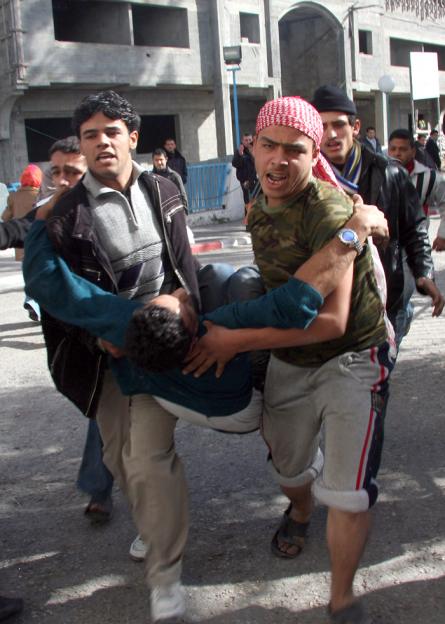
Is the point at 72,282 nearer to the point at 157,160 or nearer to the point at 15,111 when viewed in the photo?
the point at 157,160

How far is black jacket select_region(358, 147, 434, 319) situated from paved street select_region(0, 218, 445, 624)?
1055mm

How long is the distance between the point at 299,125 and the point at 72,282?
935 mm

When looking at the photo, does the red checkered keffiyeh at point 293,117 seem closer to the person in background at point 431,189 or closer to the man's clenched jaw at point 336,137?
the man's clenched jaw at point 336,137

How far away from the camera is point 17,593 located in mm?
3146

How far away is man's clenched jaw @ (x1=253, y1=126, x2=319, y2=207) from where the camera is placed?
2.64m

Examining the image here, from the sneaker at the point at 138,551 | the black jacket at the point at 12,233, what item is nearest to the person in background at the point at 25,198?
the black jacket at the point at 12,233

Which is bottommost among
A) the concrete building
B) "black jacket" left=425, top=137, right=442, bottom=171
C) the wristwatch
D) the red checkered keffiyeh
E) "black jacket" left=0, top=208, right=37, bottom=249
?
the wristwatch

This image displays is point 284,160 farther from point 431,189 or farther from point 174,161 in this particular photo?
point 174,161

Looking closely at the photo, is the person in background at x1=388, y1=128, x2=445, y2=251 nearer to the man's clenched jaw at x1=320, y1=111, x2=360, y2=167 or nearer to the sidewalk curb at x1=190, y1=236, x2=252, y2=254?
the man's clenched jaw at x1=320, y1=111, x2=360, y2=167

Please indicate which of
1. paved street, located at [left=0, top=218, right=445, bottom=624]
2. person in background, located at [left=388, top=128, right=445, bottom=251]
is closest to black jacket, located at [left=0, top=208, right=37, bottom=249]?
paved street, located at [left=0, top=218, right=445, bottom=624]

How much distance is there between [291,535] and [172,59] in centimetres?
2743

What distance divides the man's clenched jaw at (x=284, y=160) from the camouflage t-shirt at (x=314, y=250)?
0.14ft

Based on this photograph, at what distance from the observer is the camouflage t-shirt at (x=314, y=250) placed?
2.61 meters

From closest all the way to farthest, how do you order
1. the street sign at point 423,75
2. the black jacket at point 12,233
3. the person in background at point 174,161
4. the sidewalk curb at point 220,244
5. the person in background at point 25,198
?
the black jacket at point 12,233 → the person in background at point 25,198 → the sidewalk curb at point 220,244 → the street sign at point 423,75 → the person in background at point 174,161
